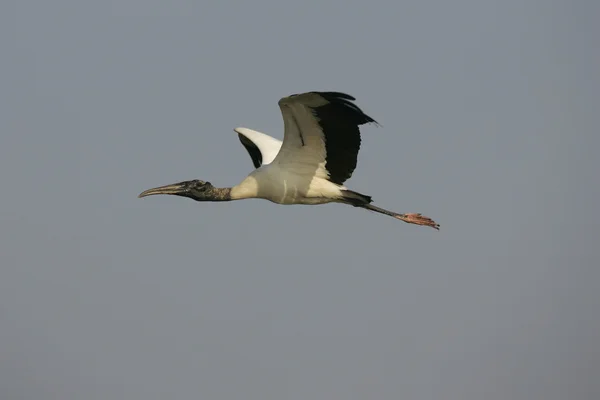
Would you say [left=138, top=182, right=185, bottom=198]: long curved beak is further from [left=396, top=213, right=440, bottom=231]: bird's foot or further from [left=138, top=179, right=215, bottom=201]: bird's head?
[left=396, top=213, right=440, bottom=231]: bird's foot

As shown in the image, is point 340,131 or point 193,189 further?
point 193,189

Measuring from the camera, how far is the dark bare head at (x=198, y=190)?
1992 cm

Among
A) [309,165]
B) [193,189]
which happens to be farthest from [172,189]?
[309,165]

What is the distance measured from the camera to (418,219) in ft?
67.3

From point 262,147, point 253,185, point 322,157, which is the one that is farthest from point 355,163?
point 262,147

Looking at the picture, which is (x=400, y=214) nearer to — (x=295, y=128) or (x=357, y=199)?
(x=357, y=199)

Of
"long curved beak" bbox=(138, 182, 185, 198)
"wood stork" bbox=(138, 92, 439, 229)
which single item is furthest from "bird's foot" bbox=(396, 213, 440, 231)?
"long curved beak" bbox=(138, 182, 185, 198)

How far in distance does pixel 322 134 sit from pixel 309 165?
33.9 inches

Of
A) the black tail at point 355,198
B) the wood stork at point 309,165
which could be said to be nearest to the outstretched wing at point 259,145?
the wood stork at point 309,165

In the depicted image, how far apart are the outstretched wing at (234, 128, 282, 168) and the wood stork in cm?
128

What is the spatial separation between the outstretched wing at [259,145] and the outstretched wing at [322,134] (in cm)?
221

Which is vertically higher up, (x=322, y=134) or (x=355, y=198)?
(x=322, y=134)

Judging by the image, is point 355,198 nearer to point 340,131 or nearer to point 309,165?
Result: point 309,165

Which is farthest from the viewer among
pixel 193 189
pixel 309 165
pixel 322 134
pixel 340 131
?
pixel 193 189
